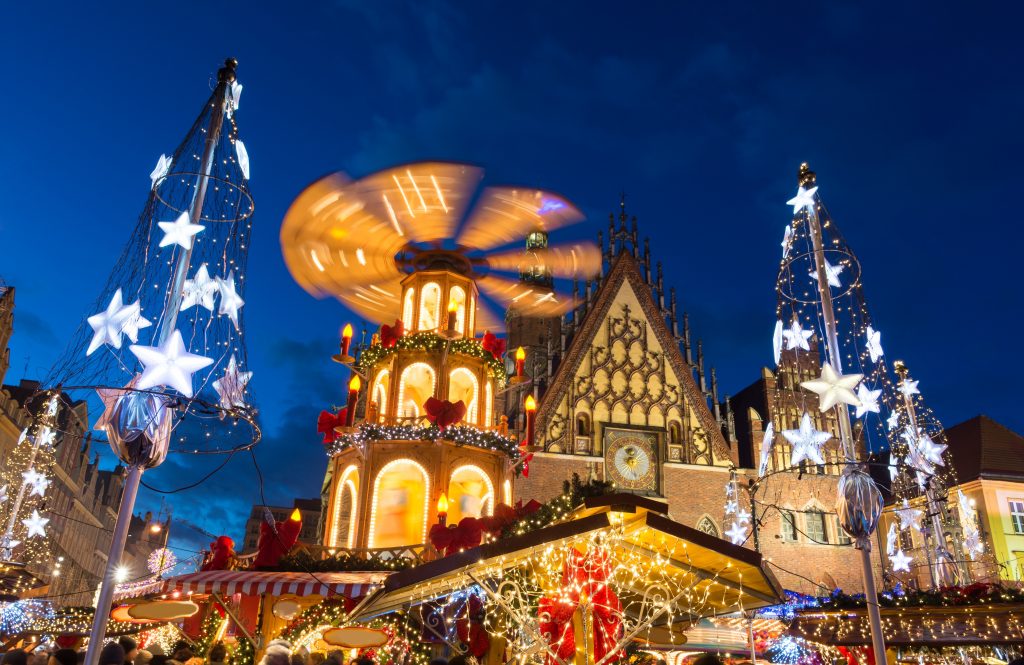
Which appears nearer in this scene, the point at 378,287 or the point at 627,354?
the point at 378,287

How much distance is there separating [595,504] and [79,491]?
57536mm

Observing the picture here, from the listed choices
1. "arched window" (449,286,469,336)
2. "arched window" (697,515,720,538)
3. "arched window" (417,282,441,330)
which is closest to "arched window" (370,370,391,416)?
"arched window" (417,282,441,330)

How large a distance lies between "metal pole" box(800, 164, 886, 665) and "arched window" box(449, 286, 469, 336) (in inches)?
417

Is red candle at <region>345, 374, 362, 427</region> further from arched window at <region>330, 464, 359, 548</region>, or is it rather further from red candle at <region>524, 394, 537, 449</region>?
red candle at <region>524, 394, 537, 449</region>

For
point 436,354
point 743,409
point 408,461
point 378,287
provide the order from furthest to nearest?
point 743,409 → point 378,287 → point 436,354 → point 408,461

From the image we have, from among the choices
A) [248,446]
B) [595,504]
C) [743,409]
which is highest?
[743,409]

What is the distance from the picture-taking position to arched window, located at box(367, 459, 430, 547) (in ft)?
59.4

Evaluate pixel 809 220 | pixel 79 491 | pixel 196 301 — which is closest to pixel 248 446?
pixel 196 301

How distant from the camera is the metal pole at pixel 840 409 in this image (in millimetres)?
8906

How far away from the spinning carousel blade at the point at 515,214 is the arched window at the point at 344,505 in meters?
7.03

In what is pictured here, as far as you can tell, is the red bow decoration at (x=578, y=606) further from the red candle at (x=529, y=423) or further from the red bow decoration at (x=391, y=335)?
the red bow decoration at (x=391, y=335)

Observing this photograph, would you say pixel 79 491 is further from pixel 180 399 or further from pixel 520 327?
pixel 180 399

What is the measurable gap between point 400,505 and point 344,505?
1.76m

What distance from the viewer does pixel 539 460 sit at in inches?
1088
